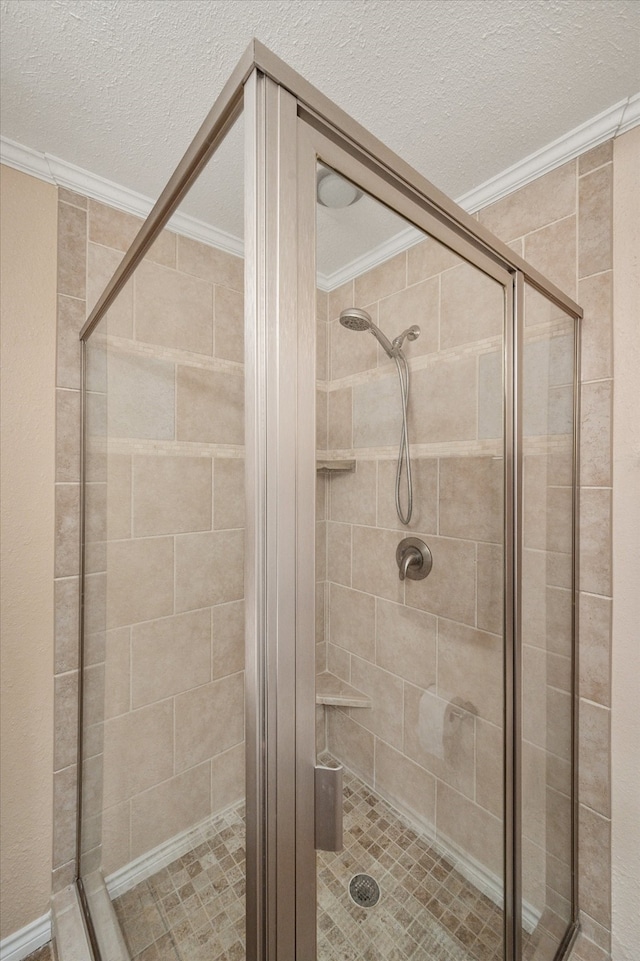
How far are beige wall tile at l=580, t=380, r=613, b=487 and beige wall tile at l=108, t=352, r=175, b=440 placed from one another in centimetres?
104

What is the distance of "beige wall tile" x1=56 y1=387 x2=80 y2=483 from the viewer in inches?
46.6

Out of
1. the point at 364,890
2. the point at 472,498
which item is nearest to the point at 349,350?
the point at 472,498

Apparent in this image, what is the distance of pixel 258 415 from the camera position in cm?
47

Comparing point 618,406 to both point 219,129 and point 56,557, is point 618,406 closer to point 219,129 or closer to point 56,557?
point 219,129

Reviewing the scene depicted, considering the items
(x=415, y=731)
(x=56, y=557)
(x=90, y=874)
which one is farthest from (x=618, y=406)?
(x=90, y=874)

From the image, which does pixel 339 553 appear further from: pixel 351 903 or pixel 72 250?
pixel 72 250

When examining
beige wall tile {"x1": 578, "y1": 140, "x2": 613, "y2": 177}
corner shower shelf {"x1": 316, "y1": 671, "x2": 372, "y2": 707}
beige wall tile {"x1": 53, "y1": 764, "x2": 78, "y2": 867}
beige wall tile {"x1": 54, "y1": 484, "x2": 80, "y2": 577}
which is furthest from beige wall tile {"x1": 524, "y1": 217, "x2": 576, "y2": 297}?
beige wall tile {"x1": 53, "y1": 764, "x2": 78, "y2": 867}

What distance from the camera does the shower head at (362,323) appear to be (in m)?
0.58

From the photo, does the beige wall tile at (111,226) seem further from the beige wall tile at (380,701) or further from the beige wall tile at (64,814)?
the beige wall tile at (64,814)

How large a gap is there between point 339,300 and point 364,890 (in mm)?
853

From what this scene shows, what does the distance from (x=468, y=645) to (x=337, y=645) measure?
352 mm

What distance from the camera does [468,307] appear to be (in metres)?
0.78

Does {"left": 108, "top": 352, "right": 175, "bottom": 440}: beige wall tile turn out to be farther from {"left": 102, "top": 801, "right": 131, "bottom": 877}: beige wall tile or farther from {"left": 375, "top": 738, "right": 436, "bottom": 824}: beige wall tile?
{"left": 102, "top": 801, "right": 131, "bottom": 877}: beige wall tile

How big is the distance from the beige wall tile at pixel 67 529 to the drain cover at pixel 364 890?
1.04 metres
